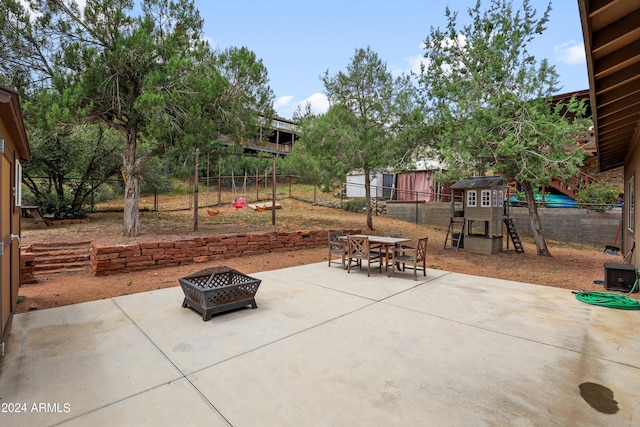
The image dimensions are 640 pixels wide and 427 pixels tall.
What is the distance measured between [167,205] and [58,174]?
569cm

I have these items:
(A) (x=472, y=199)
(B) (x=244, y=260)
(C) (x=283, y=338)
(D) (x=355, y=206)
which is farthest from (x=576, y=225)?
(C) (x=283, y=338)

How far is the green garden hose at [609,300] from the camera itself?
4629 mm

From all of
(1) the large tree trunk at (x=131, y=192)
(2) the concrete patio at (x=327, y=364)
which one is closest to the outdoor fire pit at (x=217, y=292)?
(2) the concrete patio at (x=327, y=364)

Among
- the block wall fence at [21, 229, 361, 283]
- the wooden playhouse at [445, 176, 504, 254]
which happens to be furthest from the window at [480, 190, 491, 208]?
the block wall fence at [21, 229, 361, 283]

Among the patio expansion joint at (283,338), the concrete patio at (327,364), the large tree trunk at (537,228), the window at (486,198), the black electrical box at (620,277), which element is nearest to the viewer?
the concrete patio at (327,364)

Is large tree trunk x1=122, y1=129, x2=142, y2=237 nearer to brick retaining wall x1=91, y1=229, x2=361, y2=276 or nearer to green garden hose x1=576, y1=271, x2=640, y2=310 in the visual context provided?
brick retaining wall x1=91, y1=229, x2=361, y2=276

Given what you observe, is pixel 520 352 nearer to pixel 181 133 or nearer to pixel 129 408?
pixel 129 408

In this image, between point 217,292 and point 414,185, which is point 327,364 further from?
point 414,185

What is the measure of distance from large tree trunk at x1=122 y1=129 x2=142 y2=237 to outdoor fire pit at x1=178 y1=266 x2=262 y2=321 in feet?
18.5

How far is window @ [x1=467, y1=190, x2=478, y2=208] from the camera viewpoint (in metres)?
Result: 10.1

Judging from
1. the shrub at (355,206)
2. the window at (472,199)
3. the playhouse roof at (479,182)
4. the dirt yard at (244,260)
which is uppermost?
the playhouse roof at (479,182)

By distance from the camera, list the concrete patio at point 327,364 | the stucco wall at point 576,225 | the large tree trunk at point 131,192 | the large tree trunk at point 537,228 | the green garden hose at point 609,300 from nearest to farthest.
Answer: the concrete patio at point 327,364, the green garden hose at point 609,300, the large tree trunk at point 131,192, the large tree trunk at point 537,228, the stucco wall at point 576,225

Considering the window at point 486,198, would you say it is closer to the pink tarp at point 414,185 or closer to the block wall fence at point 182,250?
the block wall fence at point 182,250

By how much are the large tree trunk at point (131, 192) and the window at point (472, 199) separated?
33.7ft
